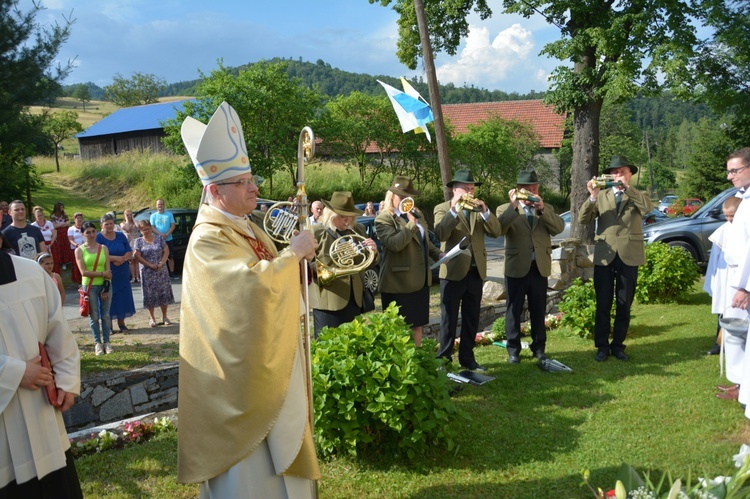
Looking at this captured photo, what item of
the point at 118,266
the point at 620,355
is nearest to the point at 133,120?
the point at 118,266

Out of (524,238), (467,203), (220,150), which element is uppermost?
(220,150)

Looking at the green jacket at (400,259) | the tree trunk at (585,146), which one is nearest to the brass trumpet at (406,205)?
the green jacket at (400,259)

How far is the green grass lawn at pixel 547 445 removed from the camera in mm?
4285

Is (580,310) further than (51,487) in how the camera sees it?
Yes

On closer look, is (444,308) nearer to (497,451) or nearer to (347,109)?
(497,451)

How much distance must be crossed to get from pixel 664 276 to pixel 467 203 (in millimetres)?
5240

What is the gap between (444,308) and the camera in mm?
6906

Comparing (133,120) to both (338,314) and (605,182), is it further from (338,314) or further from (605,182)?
(605,182)

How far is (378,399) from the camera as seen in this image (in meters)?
4.38

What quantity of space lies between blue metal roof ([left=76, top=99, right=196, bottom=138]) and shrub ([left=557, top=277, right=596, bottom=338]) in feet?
102

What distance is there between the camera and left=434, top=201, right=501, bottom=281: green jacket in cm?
673

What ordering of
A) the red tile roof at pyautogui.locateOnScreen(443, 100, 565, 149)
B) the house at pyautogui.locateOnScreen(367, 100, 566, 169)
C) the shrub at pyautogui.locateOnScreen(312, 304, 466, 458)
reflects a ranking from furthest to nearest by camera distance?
the red tile roof at pyautogui.locateOnScreen(443, 100, 565, 149) → the house at pyautogui.locateOnScreen(367, 100, 566, 169) → the shrub at pyautogui.locateOnScreen(312, 304, 466, 458)

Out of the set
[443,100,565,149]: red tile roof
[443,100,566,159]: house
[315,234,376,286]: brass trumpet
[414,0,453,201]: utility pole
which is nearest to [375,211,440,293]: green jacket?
[315,234,376,286]: brass trumpet

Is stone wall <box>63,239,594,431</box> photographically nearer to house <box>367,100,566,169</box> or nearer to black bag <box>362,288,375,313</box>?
black bag <box>362,288,375,313</box>
